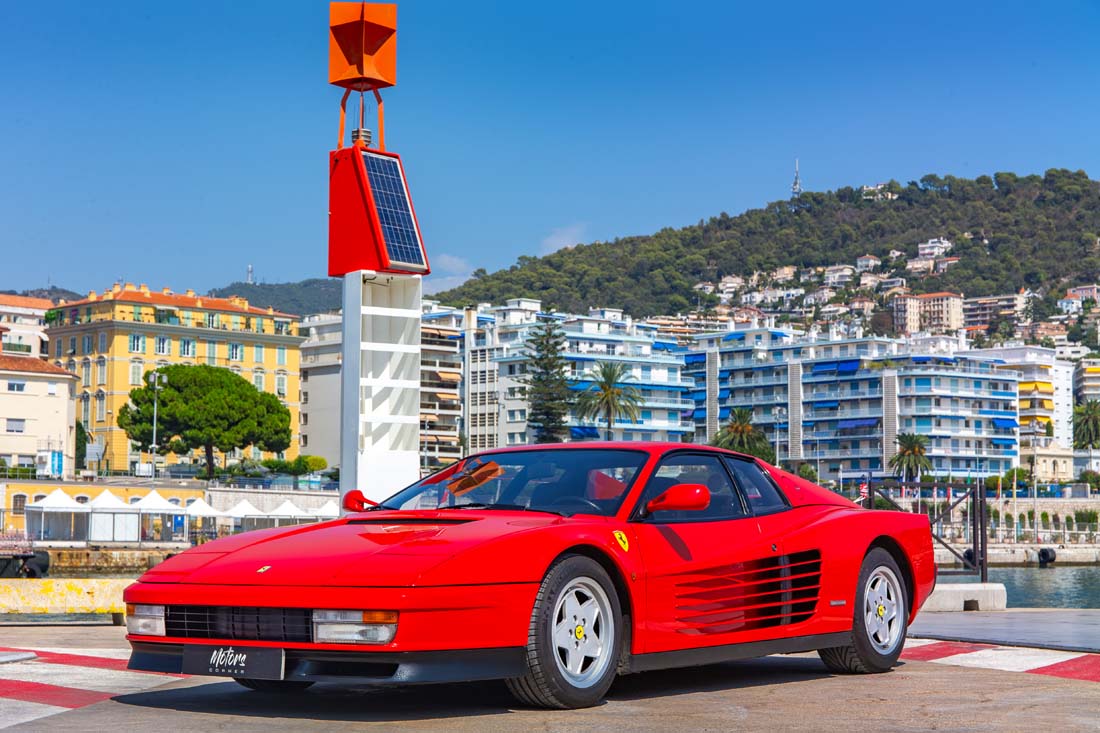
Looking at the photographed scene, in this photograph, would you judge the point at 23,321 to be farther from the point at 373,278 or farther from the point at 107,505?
the point at 373,278

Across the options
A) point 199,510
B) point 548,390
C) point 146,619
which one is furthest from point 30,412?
point 146,619

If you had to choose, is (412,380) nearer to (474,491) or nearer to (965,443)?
(474,491)

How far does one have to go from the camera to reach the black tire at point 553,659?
21.4 feet

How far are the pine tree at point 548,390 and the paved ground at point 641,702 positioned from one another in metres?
122

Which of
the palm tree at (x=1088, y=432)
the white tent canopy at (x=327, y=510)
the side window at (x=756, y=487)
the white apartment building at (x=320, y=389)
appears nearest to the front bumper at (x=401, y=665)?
the side window at (x=756, y=487)

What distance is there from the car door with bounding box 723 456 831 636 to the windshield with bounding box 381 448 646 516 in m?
0.89

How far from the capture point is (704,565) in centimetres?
759

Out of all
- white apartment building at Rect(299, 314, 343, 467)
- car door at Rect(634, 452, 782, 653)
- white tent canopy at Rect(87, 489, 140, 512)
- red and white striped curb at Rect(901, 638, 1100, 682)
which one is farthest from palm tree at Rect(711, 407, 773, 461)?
car door at Rect(634, 452, 782, 653)

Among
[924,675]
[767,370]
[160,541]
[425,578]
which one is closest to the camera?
[425,578]

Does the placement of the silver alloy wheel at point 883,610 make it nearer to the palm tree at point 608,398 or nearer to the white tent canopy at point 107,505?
the white tent canopy at point 107,505

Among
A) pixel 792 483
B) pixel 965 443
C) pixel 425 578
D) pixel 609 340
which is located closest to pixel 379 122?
pixel 792 483

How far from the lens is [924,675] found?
Answer: 8.52 meters

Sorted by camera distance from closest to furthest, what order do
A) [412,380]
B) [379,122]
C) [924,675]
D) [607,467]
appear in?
[607,467]
[924,675]
[412,380]
[379,122]

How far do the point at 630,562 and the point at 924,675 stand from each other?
237cm
